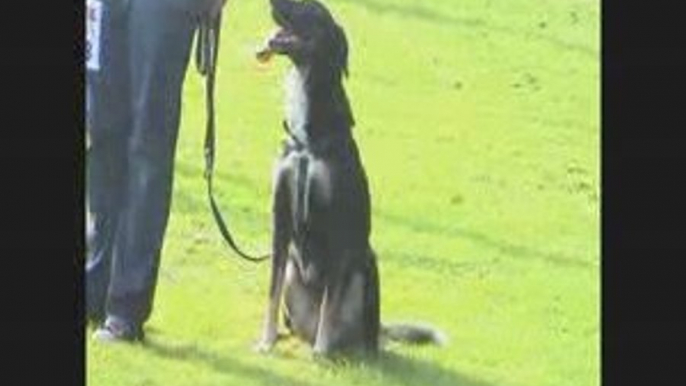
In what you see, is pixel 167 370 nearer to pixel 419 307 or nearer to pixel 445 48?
pixel 419 307

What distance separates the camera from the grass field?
5934 mm

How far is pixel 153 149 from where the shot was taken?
234 inches

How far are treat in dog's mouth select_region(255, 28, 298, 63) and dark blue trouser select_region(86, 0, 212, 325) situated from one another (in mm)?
191

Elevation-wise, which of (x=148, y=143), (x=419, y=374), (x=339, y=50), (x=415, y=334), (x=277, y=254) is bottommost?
(x=419, y=374)

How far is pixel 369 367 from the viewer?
5957 millimetres

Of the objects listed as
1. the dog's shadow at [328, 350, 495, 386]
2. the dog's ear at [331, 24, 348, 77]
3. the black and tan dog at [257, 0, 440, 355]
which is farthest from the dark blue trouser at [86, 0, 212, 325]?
the dog's shadow at [328, 350, 495, 386]

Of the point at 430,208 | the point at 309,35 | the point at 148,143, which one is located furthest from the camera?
the point at 430,208

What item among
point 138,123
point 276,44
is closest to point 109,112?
point 138,123

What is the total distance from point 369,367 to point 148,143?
2.67 feet

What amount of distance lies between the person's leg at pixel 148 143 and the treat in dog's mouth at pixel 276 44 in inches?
7.6

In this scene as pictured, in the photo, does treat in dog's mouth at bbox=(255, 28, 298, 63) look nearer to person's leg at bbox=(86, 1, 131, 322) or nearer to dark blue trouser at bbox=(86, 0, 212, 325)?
dark blue trouser at bbox=(86, 0, 212, 325)

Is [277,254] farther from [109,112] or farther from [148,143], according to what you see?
[109,112]

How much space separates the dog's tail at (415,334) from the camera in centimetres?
596
